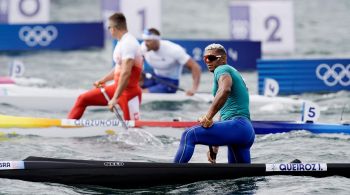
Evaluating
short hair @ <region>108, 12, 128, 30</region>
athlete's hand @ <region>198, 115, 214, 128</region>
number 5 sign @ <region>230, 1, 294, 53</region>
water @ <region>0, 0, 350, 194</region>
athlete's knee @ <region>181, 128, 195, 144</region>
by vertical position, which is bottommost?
water @ <region>0, 0, 350, 194</region>

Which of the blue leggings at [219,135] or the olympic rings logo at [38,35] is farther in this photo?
the olympic rings logo at [38,35]

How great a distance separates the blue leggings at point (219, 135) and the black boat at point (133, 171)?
0.21 metres

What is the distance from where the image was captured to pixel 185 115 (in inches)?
771

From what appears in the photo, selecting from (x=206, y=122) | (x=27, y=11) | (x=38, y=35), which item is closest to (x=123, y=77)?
(x=206, y=122)

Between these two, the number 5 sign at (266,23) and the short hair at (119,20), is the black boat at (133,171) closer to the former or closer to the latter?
the short hair at (119,20)

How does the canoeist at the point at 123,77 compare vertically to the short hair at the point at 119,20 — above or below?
below

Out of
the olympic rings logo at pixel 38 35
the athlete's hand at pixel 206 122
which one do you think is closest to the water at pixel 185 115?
the olympic rings logo at pixel 38 35

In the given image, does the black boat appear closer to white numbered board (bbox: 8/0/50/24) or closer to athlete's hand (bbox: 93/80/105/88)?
athlete's hand (bbox: 93/80/105/88)

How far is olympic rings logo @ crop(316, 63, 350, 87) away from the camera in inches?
850

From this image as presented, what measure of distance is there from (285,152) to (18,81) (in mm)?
8298

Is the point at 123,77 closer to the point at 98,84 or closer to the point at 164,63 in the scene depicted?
the point at 98,84

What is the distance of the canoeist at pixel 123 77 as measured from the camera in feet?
50.0

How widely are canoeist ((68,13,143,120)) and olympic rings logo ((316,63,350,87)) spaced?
6.81 m

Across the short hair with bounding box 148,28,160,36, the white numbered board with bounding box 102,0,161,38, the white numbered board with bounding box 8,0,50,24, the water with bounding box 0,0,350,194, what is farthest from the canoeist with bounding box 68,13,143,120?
the white numbered board with bounding box 8,0,50,24
